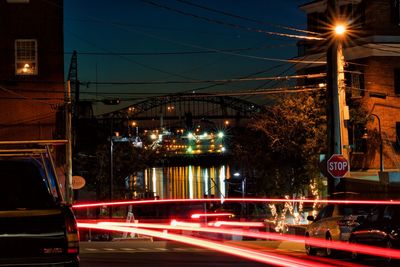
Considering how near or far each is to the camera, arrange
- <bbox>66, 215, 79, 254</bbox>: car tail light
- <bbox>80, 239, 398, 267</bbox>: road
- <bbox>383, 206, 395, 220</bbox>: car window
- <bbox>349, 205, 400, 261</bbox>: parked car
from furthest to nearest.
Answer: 1. <bbox>383, 206, 395, 220</bbox>: car window
2. <bbox>349, 205, 400, 261</bbox>: parked car
3. <bbox>80, 239, 398, 267</bbox>: road
4. <bbox>66, 215, 79, 254</bbox>: car tail light

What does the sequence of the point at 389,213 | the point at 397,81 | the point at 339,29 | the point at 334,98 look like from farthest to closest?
1. the point at 397,81
2. the point at 334,98
3. the point at 339,29
4. the point at 389,213

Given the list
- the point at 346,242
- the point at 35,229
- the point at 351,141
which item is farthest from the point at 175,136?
the point at 35,229

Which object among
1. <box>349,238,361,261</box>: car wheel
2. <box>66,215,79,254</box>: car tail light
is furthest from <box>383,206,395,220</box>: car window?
<box>66,215,79,254</box>: car tail light

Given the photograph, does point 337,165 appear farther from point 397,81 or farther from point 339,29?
point 397,81

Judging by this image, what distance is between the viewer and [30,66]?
41.5m

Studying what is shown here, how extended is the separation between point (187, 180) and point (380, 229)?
94850 mm

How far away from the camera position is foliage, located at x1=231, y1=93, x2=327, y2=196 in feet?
123

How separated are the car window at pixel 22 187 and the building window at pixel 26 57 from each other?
3303 centimetres

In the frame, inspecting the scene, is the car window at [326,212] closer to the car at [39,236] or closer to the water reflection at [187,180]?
the car at [39,236]

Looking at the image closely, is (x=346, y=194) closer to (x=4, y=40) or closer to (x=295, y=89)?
(x=295, y=89)

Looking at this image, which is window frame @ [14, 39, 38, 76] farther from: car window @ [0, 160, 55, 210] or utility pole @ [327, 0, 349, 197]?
car window @ [0, 160, 55, 210]

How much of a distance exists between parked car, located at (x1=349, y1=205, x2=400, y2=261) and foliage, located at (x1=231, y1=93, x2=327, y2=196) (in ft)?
56.6

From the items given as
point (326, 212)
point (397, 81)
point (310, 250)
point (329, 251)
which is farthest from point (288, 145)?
point (329, 251)

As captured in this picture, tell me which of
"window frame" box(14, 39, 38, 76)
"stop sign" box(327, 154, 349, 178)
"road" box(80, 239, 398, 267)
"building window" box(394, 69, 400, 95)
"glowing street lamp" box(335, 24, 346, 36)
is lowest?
"road" box(80, 239, 398, 267)
